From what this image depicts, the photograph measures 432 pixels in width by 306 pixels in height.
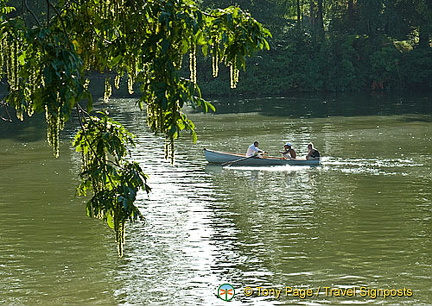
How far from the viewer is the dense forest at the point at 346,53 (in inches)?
2635

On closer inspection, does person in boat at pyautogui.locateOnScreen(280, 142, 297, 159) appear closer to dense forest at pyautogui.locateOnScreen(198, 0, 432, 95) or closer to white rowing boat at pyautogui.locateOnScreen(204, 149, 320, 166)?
white rowing boat at pyautogui.locateOnScreen(204, 149, 320, 166)

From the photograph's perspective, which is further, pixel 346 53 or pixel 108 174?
pixel 346 53

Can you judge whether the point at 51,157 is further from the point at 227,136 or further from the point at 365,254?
the point at 365,254

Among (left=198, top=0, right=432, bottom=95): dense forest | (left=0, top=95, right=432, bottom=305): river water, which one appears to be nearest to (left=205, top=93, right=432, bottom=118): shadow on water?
(left=198, top=0, right=432, bottom=95): dense forest

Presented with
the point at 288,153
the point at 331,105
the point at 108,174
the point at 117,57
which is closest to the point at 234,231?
the point at 288,153

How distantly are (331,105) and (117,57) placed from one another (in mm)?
50853

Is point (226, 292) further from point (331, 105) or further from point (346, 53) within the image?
point (346, 53)

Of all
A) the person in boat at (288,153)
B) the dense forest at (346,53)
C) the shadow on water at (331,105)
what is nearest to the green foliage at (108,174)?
the person in boat at (288,153)

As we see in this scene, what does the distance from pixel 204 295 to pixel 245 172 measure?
50.4 ft

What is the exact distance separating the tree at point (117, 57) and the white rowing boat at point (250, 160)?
2380 cm

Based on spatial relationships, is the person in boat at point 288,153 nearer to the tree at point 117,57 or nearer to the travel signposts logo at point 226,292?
the travel signposts logo at point 226,292

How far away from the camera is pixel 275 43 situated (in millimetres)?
72812

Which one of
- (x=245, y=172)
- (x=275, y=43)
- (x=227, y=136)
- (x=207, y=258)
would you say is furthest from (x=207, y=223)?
(x=275, y=43)

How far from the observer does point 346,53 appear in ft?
227
